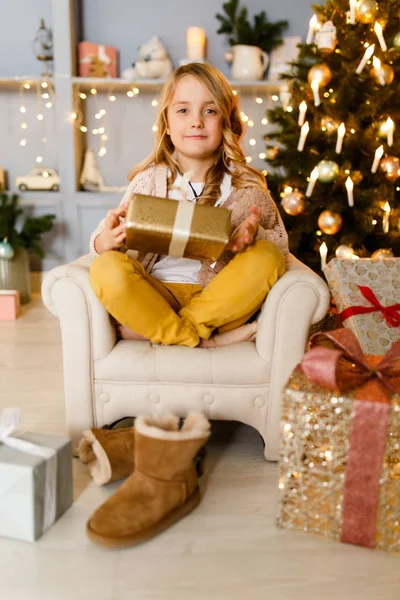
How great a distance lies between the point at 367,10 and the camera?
246 cm

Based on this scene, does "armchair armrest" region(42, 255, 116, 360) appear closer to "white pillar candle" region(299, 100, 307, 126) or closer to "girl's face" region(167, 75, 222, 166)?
"girl's face" region(167, 75, 222, 166)

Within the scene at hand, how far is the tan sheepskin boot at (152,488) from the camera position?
1223mm

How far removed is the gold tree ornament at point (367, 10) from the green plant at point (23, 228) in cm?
194

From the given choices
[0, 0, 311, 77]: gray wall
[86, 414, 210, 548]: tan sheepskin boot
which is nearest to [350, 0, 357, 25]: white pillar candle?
[0, 0, 311, 77]: gray wall

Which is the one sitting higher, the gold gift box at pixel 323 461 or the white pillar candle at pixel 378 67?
the white pillar candle at pixel 378 67

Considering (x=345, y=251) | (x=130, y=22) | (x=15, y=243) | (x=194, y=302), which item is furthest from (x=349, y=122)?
(x=15, y=243)

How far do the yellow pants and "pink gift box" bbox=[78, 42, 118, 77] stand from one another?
223cm

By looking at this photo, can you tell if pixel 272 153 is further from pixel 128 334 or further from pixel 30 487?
pixel 30 487

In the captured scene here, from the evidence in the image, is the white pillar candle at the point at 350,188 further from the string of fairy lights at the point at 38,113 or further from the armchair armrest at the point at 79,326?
the string of fairy lights at the point at 38,113

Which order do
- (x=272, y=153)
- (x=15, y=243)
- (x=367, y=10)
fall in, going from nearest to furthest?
(x=367, y=10) < (x=272, y=153) < (x=15, y=243)

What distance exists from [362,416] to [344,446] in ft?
0.25

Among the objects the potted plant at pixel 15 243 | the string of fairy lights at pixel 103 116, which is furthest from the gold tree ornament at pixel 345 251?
the potted plant at pixel 15 243

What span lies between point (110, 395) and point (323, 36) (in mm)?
1908

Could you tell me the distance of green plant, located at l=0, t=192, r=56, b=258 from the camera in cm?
324
